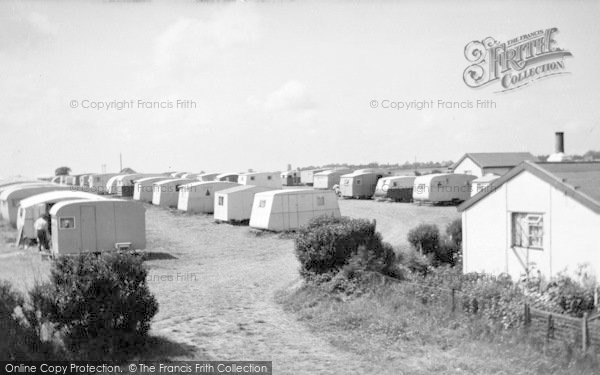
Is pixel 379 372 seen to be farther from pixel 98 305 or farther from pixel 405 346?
pixel 98 305

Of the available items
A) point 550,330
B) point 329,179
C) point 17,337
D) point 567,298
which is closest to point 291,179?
point 329,179

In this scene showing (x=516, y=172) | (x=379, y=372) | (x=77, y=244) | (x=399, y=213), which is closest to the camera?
(x=379, y=372)

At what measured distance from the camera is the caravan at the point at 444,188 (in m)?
36.9

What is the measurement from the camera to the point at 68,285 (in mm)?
9656

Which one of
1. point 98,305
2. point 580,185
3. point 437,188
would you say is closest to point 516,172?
point 580,185

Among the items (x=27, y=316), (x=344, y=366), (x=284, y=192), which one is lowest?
(x=344, y=366)

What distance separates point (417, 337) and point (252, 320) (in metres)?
3.53

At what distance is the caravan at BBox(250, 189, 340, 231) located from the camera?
88.0 ft

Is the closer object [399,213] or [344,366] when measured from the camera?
[344,366]

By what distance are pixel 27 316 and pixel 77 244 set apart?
10024mm

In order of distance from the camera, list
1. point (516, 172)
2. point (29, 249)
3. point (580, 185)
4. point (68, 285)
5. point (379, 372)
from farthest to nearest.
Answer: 1. point (29, 249)
2. point (516, 172)
3. point (580, 185)
4. point (68, 285)
5. point (379, 372)

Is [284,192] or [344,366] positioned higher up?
[284,192]

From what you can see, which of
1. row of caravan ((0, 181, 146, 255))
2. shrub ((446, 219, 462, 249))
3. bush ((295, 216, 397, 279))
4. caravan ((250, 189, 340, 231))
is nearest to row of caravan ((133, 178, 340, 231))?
caravan ((250, 189, 340, 231))

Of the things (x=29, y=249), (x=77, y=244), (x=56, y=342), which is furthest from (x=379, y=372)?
(x=29, y=249)
